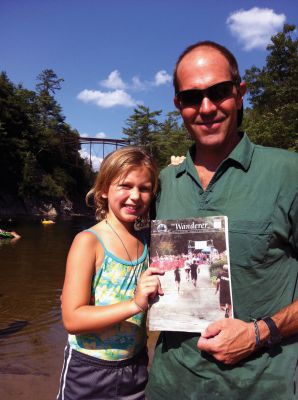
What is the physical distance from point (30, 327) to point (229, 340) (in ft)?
27.2

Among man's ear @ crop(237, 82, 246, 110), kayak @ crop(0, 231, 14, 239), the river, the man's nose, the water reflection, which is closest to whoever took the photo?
the man's nose

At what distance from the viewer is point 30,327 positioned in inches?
352

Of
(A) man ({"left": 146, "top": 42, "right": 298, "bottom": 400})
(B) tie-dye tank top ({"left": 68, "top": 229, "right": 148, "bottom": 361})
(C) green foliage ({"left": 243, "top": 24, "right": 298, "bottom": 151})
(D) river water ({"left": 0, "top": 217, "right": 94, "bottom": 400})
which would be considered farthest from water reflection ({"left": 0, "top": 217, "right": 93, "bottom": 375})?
(C) green foliage ({"left": 243, "top": 24, "right": 298, "bottom": 151})

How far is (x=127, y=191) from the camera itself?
2.16m

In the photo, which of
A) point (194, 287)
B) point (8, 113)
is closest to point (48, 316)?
point (194, 287)

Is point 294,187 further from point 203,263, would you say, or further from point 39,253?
point 39,253

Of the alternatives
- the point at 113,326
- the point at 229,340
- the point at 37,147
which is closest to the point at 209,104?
the point at 229,340

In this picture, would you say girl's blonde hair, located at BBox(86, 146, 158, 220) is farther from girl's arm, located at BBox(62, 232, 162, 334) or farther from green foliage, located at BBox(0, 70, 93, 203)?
green foliage, located at BBox(0, 70, 93, 203)

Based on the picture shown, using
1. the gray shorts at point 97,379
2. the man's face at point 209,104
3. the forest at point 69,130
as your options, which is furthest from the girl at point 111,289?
the forest at point 69,130

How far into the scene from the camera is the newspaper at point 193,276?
5.28ft

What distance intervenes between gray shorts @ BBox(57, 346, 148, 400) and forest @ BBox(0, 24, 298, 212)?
21.5m

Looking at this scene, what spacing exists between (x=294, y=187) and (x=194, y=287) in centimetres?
58

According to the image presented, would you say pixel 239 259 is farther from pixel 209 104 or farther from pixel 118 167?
pixel 118 167

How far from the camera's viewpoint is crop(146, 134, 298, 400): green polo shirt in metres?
1.61
